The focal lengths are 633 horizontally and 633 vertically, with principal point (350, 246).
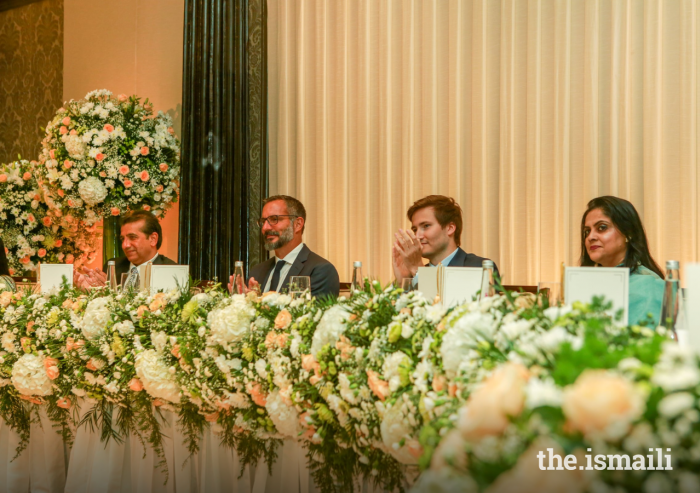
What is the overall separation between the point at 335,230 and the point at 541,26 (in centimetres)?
184

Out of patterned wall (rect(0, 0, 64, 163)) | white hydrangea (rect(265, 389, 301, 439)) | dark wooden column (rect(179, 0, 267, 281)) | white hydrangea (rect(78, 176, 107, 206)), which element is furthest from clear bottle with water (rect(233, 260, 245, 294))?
patterned wall (rect(0, 0, 64, 163))

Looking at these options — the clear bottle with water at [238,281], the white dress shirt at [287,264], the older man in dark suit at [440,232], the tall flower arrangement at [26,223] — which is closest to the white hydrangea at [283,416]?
the clear bottle with water at [238,281]

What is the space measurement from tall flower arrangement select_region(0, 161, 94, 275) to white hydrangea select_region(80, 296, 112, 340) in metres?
2.86

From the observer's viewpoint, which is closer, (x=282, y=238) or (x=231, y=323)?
(x=231, y=323)

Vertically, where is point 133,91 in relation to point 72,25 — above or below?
below

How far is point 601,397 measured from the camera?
0.68 m

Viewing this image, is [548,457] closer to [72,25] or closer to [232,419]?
[232,419]

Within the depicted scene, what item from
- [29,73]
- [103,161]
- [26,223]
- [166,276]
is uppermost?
[29,73]

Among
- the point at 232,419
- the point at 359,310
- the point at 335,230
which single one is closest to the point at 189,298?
the point at 232,419

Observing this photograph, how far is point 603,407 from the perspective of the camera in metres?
0.68

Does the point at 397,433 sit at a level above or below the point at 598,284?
below

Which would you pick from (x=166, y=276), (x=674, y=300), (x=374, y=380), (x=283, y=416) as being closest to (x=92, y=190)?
(x=166, y=276)

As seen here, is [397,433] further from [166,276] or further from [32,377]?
[32,377]

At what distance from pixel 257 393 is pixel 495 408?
102 cm
